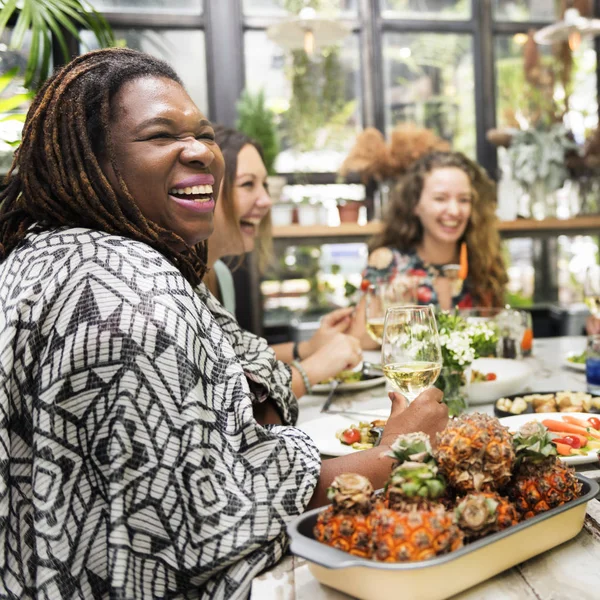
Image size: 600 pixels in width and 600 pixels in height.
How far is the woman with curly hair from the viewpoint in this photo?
9.91ft

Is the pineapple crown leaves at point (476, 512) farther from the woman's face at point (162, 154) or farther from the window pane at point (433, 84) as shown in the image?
the window pane at point (433, 84)

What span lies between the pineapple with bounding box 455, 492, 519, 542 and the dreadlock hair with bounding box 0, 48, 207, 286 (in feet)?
1.85

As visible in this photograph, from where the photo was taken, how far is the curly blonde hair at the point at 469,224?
307 centimetres

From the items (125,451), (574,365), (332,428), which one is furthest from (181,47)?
(125,451)

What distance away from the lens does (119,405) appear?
782mm

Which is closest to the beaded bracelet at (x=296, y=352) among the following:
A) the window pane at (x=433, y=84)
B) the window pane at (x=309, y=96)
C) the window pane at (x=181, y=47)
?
the window pane at (x=309, y=96)

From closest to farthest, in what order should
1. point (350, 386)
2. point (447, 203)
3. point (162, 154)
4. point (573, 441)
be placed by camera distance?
point (162, 154)
point (573, 441)
point (350, 386)
point (447, 203)

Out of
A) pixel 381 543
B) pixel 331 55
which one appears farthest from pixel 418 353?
pixel 331 55

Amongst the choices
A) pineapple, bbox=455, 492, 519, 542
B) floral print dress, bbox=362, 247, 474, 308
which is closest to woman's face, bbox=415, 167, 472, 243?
floral print dress, bbox=362, 247, 474, 308

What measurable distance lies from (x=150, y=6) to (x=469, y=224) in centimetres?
254

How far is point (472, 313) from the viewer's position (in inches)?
83.7

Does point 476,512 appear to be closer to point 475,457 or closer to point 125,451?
point 475,457

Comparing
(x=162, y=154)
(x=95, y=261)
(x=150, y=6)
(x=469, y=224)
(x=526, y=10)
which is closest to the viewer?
(x=95, y=261)

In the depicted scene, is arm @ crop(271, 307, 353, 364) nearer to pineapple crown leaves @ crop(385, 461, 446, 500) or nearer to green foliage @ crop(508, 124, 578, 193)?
pineapple crown leaves @ crop(385, 461, 446, 500)
